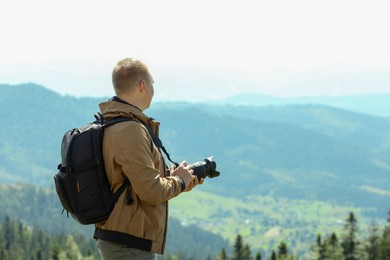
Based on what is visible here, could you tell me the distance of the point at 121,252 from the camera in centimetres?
647

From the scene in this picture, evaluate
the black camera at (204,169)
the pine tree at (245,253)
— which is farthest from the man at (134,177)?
the pine tree at (245,253)

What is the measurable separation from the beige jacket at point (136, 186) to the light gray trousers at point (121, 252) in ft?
0.25

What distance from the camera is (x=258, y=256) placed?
2736 inches

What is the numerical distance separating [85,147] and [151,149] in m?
0.60

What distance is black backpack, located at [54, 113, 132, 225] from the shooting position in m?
6.30

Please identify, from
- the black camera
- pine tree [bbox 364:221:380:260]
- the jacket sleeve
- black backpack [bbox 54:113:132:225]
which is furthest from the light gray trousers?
pine tree [bbox 364:221:380:260]

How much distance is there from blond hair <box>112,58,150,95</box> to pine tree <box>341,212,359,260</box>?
190ft

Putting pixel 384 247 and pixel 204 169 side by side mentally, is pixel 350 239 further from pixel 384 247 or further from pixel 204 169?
pixel 204 169

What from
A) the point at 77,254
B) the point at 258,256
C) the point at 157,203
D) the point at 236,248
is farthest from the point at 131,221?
the point at 77,254

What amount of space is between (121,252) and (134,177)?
749 millimetres

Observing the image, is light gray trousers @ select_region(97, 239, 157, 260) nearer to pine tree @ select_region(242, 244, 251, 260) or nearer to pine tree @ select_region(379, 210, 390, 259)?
Answer: pine tree @ select_region(379, 210, 390, 259)

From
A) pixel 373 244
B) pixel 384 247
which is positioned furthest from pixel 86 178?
pixel 373 244

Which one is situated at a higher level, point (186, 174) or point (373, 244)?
point (186, 174)

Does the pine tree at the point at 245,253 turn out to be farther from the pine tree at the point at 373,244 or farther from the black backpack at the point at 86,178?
the black backpack at the point at 86,178
